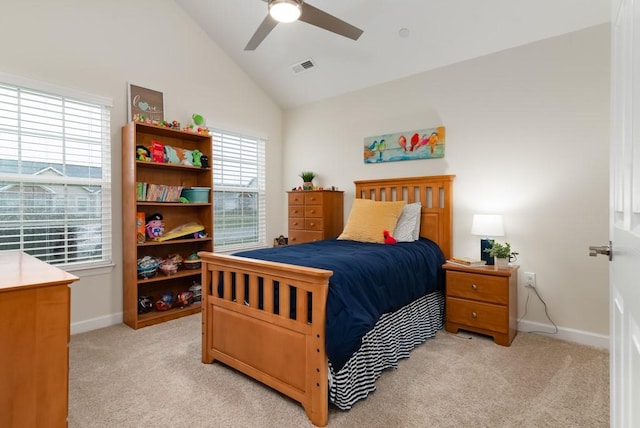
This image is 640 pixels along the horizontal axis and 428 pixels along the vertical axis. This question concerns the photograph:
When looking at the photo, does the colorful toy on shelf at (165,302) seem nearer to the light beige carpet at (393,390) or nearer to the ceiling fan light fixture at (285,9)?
the light beige carpet at (393,390)

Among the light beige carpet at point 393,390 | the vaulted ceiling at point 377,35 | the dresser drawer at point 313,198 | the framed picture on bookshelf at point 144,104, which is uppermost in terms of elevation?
the vaulted ceiling at point 377,35

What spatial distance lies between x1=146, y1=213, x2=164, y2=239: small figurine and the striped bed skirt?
2280 mm

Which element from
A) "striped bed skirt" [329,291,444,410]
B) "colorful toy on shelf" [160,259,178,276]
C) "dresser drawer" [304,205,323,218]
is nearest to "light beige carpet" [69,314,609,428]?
"striped bed skirt" [329,291,444,410]

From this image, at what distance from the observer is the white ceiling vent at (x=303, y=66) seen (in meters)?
3.77

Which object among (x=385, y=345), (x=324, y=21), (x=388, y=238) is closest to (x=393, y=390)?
(x=385, y=345)

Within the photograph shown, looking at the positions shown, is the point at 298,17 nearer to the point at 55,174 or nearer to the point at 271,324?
the point at 271,324

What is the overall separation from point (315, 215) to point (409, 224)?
1136mm

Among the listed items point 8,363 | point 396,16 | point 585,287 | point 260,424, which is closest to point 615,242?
point 260,424

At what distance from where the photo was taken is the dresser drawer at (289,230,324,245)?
3.87 metres

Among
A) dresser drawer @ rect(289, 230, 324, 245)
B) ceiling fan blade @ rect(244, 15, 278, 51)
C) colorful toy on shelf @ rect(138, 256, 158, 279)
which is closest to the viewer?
ceiling fan blade @ rect(244, 15, 278, 51)

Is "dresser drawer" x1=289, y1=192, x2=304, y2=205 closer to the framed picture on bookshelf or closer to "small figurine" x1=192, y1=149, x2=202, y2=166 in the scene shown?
"small figurine" x1=192, y1=149, x2=202, y2=166

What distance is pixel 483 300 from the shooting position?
Result: 265 cm

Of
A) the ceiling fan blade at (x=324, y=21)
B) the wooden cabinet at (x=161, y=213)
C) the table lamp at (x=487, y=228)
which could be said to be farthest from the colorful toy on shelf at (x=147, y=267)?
the table lamp at (x=487, y=228)

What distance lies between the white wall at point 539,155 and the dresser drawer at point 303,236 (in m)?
1.22
